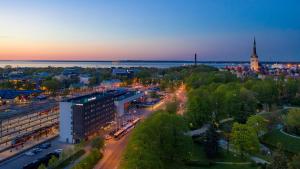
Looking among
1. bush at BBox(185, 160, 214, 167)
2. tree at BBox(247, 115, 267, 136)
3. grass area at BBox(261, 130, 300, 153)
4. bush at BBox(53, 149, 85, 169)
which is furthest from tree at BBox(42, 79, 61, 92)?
bush at BBox(185, 160, 214, 167)

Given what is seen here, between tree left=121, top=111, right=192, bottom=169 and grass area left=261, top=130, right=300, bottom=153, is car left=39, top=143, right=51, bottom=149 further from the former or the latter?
grass area left=261, top=130, right=300, bottom=153

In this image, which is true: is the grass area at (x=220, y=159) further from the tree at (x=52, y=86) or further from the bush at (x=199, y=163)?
the tree at (x=52, y=86)

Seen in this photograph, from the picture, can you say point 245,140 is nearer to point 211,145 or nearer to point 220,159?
point 220,159

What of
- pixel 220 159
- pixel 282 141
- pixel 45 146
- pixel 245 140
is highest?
pixel 245 140

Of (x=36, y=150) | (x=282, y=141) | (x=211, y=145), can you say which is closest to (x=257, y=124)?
(x=282, y=141)

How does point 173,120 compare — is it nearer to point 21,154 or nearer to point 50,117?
point 21,154
